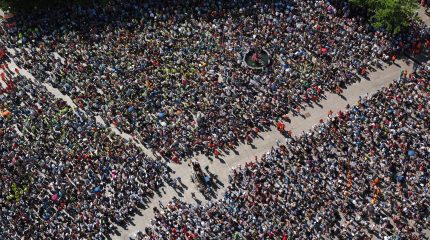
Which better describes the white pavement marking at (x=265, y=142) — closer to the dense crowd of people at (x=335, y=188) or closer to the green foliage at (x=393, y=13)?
the dense crowd of people at (x=335, y=188)

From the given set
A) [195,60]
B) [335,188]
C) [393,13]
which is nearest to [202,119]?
[195,60]

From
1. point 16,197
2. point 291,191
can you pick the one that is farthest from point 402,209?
point 16,197

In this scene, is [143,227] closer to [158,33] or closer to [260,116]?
[260,116]

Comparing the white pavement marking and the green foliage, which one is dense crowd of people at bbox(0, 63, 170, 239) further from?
the green foliage

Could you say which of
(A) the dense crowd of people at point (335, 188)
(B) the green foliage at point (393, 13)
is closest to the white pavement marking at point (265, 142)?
(A) the dense crowd of people at point (335, 188)

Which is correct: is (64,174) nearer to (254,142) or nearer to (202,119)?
(202,119)

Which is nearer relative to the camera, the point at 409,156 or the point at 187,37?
the point at 409,156

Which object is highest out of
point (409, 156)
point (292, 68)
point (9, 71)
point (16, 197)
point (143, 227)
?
point (292, 68)
